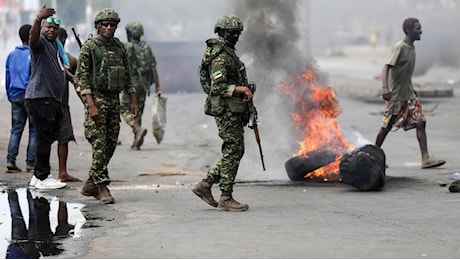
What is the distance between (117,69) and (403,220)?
108 inches

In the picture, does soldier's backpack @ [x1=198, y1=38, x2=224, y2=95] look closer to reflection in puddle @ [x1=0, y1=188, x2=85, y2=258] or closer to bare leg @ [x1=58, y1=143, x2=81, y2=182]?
reflection in puddle @ [x1=0, y1=188, x2=85, y2=258]

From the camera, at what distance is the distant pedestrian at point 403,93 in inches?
471

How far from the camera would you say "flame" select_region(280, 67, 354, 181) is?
36.6 feet

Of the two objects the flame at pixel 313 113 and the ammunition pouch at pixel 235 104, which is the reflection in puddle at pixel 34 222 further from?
the flame at pixel 313 113

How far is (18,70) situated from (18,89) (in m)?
0.23

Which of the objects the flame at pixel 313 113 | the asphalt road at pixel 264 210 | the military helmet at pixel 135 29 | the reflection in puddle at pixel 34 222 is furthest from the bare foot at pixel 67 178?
the military helmet at pixel 135 29

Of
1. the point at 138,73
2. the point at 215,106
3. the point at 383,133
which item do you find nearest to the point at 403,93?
the point at 383,133

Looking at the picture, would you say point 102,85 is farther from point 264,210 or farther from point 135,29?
point 135,29

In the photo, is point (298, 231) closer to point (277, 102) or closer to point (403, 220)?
point (403, 220)

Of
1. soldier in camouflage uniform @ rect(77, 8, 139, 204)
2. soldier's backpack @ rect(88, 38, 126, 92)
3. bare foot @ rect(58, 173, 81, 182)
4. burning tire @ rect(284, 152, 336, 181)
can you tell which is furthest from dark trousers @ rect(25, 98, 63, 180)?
burning tire @ rect(284, 152, 336, 181)

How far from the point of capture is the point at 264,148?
14000 mm

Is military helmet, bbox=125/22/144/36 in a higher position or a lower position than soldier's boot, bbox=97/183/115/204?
higher

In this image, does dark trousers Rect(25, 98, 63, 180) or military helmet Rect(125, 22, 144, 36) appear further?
military helmet Rect(125, 22, 144, 36)

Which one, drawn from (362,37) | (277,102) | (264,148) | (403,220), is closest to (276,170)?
(277,102)
